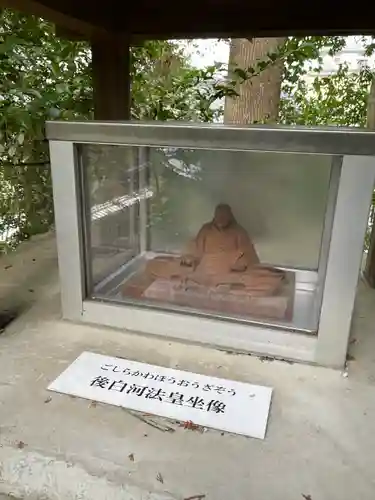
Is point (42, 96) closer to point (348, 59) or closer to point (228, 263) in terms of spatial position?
point (228, 263)

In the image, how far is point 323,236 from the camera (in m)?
1.08

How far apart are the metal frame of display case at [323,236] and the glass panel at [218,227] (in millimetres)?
44

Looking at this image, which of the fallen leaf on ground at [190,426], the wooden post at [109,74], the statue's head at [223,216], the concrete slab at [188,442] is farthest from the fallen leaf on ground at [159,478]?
the wooden post at [109,74]

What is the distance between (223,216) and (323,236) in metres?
0.27

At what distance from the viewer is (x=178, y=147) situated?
1.00 metres

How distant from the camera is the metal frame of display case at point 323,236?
0.89 meters

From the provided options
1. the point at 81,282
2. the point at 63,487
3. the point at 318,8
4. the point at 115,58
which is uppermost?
the point at 318,8

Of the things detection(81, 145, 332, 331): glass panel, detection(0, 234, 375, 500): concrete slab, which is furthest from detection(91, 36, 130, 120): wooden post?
detection(0, 234, 375, 500): concrete slab

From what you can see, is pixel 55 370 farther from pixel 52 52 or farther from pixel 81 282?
pixel 52 52

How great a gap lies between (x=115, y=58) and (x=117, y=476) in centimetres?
152

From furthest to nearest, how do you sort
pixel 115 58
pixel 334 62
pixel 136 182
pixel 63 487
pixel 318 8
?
pixel 334 62, pixel 115 58, pixel 318 8, pixel 136 182, pixel 63 487

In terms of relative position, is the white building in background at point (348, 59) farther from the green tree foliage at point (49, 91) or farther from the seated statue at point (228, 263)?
the seated statue at point (228, 263)

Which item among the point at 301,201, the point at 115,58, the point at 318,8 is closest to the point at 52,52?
the point at 115,58

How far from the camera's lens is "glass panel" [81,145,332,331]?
1105 mm
